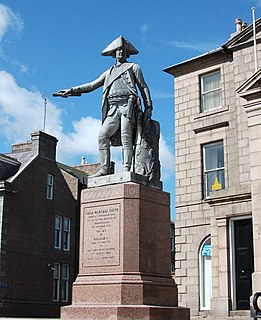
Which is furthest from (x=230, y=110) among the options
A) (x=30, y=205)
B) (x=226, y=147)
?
(x=30, y=205)

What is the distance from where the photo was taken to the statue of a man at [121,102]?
1300cm

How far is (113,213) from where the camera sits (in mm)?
12133

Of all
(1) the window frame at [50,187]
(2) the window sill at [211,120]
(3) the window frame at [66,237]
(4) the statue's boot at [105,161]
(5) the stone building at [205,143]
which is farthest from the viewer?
(3) the window frame at [66,237]

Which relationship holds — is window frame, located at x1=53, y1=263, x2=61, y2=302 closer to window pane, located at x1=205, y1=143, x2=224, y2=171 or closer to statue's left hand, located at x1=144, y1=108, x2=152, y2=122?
window pane, located at x1=205, y1=143, x2=224, y2=171

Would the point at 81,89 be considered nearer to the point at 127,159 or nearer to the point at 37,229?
the point at 127,159

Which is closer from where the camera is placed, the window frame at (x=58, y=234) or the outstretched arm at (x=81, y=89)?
the outstretched arm at (x=81, y=89)

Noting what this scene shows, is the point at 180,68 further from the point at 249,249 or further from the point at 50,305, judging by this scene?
the point at 50,305

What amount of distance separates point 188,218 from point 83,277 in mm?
16353

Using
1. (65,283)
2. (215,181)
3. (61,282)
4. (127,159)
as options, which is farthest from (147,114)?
(65,283)

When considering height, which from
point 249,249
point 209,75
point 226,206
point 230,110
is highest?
point 209,75

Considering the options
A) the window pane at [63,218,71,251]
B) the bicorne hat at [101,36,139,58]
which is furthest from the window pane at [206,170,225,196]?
the window pane at [63,218,71,251]

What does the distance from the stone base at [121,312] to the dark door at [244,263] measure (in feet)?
31.4

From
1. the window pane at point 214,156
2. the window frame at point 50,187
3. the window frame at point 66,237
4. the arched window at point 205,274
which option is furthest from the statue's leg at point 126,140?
the window frame at point 66,237

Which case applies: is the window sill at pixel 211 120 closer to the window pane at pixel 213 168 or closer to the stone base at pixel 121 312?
the window pane at pixel 213 168
